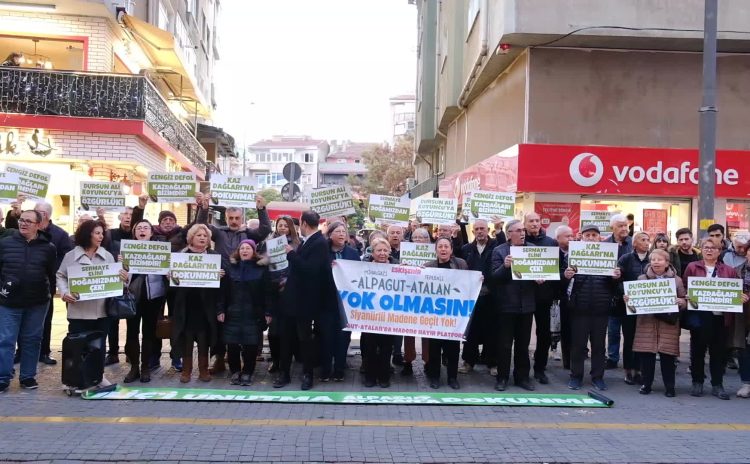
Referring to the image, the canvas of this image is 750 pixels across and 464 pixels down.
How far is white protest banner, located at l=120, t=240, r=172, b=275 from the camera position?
7.77 meters

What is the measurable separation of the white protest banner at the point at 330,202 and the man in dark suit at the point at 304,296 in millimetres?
1658

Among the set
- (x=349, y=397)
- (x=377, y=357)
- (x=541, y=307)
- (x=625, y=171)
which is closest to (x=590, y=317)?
(x=541, y=307)

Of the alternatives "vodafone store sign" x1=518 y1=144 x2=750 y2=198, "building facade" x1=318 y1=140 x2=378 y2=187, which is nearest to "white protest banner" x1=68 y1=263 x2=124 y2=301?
"vodafone store sign" x1=518 y1=144 x2=750 y2=198

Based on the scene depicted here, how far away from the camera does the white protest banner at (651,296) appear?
769 cm

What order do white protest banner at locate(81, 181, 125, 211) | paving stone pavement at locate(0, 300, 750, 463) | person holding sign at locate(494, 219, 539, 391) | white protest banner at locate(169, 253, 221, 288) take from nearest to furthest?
paving stone pavement at locate(0, 300, 750, 463) < white protest banner at locate(169, 253, 221, 288) < person holding sign at locate(494, 219, 539, 391) < white protest banner at locate(81, 181, 125, 211)

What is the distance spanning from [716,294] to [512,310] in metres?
2.18

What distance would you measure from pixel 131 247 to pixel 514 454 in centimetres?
463

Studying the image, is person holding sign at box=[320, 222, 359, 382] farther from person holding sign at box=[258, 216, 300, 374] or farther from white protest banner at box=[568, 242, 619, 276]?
white protest banner at box=[568, 242, 619, 276]

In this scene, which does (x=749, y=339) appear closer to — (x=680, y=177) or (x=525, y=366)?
(x=525, y=366)

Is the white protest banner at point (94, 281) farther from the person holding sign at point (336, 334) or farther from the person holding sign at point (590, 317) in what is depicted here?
the person holding sign at point (590, 317)

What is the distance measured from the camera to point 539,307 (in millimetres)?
8484

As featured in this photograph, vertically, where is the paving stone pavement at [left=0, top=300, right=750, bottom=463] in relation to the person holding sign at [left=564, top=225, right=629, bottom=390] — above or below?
below

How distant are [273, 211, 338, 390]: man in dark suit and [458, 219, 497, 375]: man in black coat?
201cm

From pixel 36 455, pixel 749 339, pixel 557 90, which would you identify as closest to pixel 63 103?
pixel 557 90
